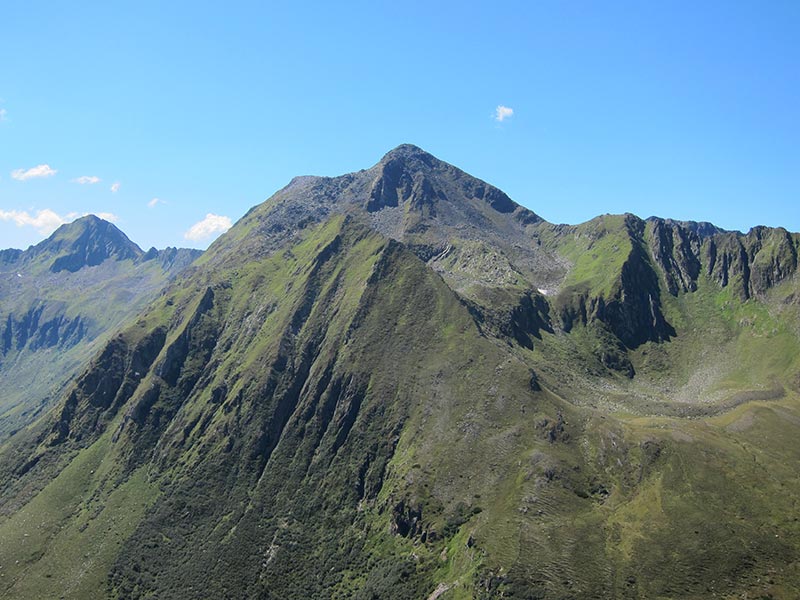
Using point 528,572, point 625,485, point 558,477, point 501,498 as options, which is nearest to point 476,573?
point 528,572

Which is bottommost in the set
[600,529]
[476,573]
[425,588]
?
[425,588]

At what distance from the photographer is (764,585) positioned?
148500 mm

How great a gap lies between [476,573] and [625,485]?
5902 centimetres

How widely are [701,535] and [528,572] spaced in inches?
2021

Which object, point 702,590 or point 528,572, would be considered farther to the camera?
point 528,572

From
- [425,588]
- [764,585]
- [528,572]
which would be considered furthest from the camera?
[425,588]

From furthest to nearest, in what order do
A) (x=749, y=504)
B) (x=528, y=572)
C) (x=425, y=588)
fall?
(x=425, y=588), (x=749, y=504), (x=528, y=572)

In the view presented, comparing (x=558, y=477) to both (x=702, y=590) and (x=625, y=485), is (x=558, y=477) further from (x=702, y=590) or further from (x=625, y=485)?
(x=702, y=590)

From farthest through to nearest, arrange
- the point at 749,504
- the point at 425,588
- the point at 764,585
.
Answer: the point at 425,588 < the point at 749,504 < the point at 764,585

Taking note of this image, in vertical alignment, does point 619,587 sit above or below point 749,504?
below

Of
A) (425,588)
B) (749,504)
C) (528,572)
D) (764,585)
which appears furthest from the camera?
(425,588)

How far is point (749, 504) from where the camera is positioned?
173 m

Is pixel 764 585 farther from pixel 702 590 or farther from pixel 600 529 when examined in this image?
pixel 600 529

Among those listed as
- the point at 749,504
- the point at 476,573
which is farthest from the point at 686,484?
the point at 476,573
